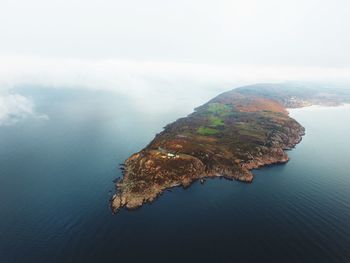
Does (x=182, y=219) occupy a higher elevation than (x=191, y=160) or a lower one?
lower

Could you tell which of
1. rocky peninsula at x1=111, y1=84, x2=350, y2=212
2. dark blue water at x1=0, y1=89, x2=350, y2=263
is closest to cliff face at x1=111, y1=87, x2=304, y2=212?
rocky peninsula at x1=111, y1=84, x2=350, y2=212

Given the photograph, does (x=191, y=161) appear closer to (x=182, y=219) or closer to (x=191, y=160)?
(x=191, y=160)

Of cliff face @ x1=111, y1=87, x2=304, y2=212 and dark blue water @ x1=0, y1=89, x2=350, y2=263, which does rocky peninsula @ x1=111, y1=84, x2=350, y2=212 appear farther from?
dark blue water @ x1=0, y1=89, x2=350, y2=263

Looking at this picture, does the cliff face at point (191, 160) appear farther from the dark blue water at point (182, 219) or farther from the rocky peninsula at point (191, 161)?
the dark blue water at point (182, 219)

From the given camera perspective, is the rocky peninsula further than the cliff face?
No

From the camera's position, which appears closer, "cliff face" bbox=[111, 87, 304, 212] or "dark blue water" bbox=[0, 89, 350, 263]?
"dark blue water" bbox=[0, 89, 350, 263]

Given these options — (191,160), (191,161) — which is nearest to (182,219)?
(191,161)

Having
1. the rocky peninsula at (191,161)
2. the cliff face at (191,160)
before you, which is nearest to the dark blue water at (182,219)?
the rocky peninsula at (191,161)

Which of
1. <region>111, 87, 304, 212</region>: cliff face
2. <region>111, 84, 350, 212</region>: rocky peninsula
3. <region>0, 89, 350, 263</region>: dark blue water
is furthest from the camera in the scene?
<region>111, 87, 304, 212</region>: cliff face

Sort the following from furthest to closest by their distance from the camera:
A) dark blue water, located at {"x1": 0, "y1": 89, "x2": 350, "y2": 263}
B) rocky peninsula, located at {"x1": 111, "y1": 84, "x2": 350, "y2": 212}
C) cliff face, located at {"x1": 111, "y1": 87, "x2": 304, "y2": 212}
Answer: cliff face, located at {"x1": 111, "y1": 87, "x2": 304, "y2": 212} < rocky peninsula, located at {"x1": 111, "y1": 84, "x2": 350, "y2": 212} < dark blue water, located at {"x1": 0, "y1": 89, "x2": 350, "y2": 263}

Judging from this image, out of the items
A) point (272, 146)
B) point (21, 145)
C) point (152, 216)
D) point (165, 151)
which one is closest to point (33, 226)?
point (152, 216)

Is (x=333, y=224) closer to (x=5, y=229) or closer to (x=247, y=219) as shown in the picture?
(x=247, y=219)

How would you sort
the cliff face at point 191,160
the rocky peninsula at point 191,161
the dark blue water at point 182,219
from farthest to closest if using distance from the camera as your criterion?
1. the cliff face at point 191,160
2. the rocky peninsula at point 191,161
3. the dark blue water at point 182,219

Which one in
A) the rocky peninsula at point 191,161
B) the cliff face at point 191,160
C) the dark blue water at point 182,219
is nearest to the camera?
the dark blue water at point 182,219
